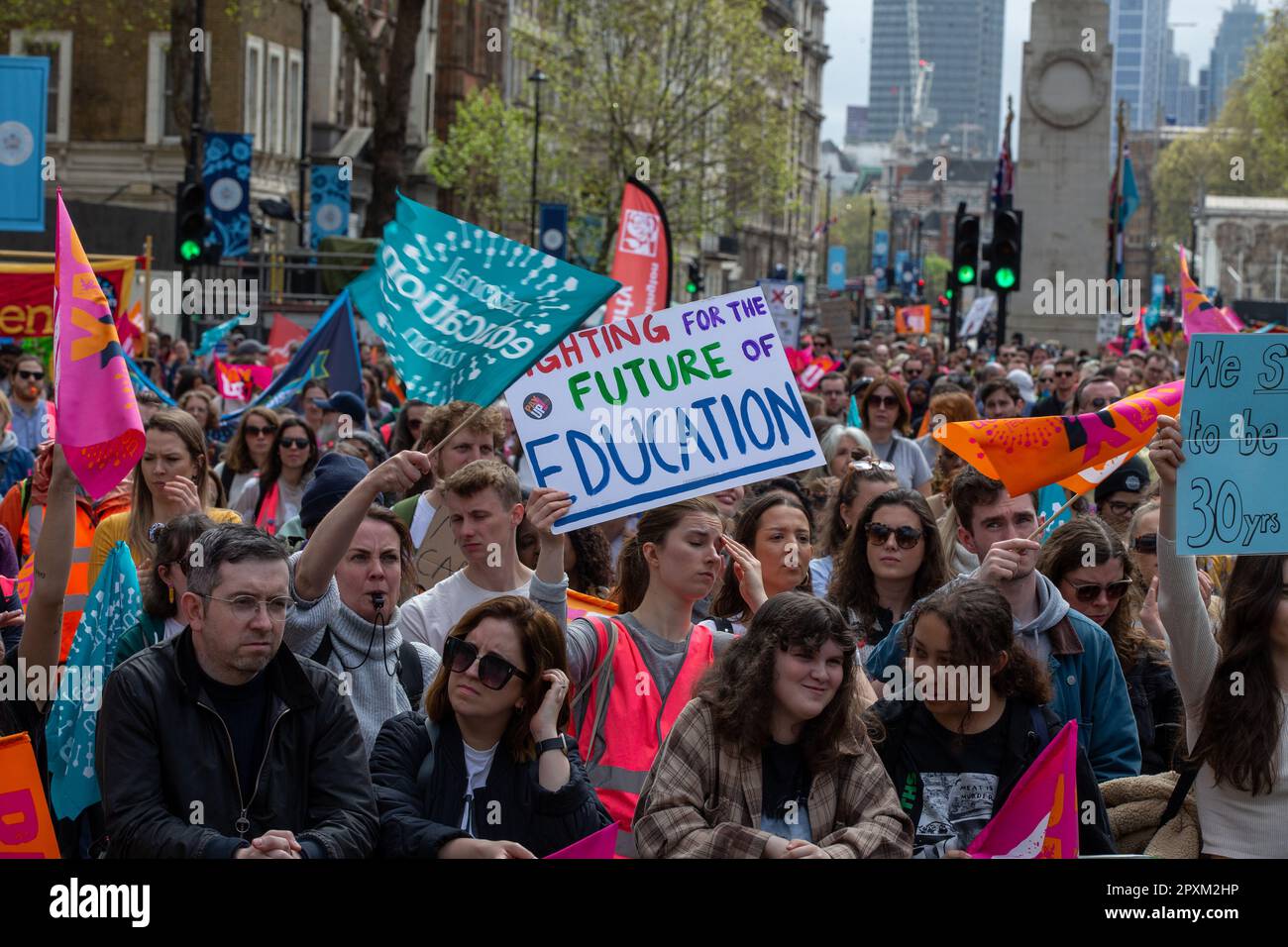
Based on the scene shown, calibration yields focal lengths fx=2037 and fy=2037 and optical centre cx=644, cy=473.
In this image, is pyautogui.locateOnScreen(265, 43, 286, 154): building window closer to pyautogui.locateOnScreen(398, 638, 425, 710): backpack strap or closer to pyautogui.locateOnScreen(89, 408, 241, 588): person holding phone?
pyautogui.locateOnScreen(89, 408, 241, 588): person holding phone

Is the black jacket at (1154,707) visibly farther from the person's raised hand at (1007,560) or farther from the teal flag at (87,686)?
the teal flag at (87,686)

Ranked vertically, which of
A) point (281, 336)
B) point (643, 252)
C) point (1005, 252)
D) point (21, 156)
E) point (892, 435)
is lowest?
point (892, 435)

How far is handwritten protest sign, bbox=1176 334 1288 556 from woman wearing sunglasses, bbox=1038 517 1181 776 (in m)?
1.17

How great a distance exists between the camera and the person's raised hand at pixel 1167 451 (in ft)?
17.3

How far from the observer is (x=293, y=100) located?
164 feet

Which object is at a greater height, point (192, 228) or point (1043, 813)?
point (192, 228)

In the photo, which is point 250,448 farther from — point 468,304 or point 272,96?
point 272,96

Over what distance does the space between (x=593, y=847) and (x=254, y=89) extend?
44.7 metres

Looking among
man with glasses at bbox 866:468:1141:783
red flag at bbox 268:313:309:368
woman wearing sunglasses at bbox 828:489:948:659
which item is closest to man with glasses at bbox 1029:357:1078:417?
red flag at bbox 268:313:309:368

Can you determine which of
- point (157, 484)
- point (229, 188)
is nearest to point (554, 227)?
point (229, 188)

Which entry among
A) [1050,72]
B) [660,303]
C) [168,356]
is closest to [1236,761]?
[660,303]

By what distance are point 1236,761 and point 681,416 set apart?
2.13 m

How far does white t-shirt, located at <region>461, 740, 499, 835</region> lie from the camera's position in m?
4.92

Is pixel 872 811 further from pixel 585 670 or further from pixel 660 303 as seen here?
pixel 660 303
